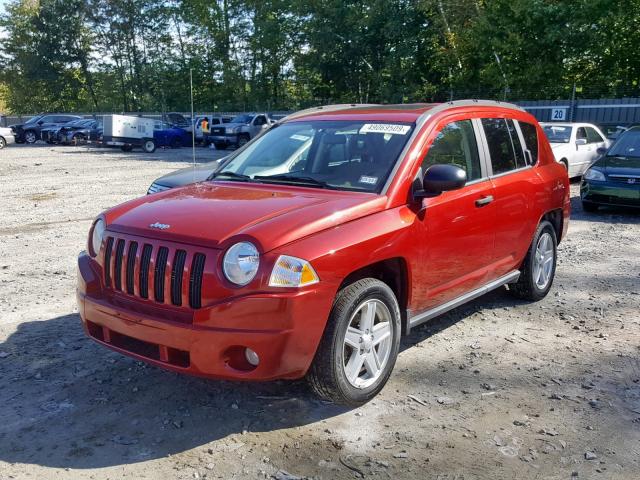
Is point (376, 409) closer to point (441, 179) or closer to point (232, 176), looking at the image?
point (441, 179)

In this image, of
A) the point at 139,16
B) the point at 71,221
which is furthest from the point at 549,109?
the point at 139,16

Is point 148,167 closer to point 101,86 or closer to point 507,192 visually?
point 507,192

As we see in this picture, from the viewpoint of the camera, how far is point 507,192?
513cm

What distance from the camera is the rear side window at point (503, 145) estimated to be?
5176 millimetres

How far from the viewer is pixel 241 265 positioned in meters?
3.29

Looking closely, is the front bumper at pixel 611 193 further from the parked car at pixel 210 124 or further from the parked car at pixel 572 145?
the parked car at pixel 210 124

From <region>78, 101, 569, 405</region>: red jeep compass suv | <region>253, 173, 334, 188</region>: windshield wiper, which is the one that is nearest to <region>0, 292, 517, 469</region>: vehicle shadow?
<region>78, 101, 569, 405</region>: red jeep compass suv

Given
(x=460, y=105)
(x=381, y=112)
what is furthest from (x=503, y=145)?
(x=381, y=112)

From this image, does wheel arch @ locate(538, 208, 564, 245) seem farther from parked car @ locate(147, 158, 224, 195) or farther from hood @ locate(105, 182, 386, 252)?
parked car @ locate(147, 158, 224, 195)

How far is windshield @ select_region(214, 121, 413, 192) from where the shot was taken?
4.25 m

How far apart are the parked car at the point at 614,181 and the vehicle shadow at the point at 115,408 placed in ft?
27.8

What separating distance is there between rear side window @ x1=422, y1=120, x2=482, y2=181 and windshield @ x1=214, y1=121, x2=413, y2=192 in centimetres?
26

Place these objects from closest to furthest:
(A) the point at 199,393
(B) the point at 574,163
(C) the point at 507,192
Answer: (A) the point at 199,393, (C) the point at 507,192, (B) the point at 574,163

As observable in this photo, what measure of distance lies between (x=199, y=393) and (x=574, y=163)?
12855 millimetres
